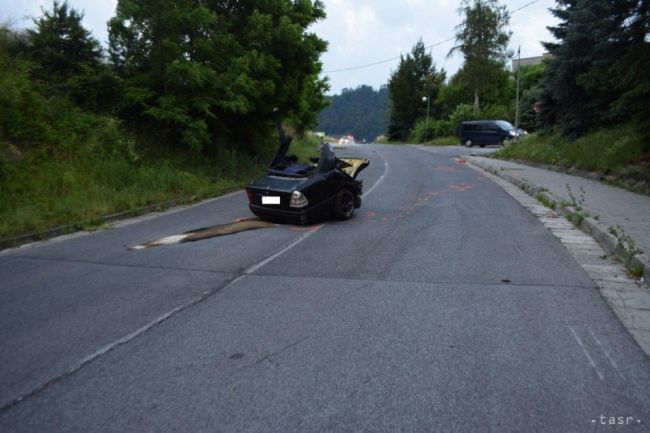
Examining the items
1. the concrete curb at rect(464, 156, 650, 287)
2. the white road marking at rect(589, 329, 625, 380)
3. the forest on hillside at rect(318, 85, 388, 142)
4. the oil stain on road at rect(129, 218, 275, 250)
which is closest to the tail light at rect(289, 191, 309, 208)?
the oil stain on road at rect(129, 218, 275, 250)

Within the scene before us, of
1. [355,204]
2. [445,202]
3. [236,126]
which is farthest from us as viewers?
[236,126]

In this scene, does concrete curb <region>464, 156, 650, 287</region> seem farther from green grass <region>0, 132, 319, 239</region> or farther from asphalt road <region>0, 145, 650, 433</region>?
green grass <region>0, 132, 319, 239</region>

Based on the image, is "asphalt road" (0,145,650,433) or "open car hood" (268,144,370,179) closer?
"asphalt road" (0,145,650,433)

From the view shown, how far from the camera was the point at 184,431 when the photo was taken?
2.99 m

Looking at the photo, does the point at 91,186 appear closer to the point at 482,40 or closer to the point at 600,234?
the point at 600,234

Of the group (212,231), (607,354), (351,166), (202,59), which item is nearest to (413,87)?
(202,59)

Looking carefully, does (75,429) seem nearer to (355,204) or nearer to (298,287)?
(298,287)

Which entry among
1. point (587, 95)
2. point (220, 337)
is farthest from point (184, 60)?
point (587, 95)

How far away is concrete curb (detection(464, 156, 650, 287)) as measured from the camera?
6.25m

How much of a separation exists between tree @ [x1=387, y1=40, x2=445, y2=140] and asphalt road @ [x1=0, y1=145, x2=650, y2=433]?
63996 millimetres

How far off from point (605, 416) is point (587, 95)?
66.7ft

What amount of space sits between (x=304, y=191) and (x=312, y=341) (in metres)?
5.45

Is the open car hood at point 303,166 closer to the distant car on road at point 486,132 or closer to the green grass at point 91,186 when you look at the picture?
the green grass at point 91,186

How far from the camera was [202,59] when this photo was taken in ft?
51.9
